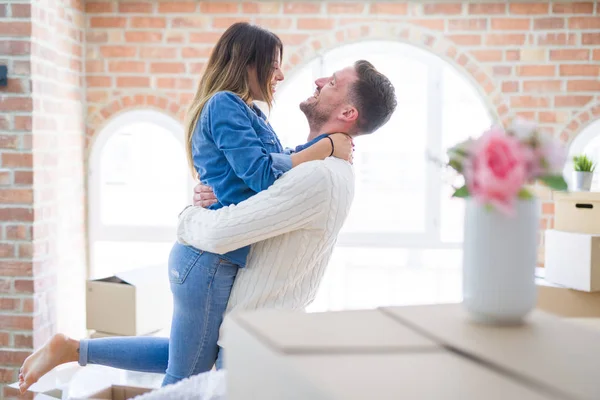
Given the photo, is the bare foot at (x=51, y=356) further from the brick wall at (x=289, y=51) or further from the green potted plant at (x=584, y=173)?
the green potted plant at (x=584, y=173)

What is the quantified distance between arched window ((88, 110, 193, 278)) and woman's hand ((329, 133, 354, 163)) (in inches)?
85.9

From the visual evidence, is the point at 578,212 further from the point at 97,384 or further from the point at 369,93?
the point at 97,384

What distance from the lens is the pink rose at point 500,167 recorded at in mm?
920

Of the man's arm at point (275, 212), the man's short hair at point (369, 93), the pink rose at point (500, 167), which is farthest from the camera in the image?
the man's short hair at point (369, 93)

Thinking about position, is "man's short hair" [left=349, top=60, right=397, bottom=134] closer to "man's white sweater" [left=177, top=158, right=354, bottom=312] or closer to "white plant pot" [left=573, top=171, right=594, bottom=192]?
"man's white sweater" [left=177, top=158, right=354, bottom=312]

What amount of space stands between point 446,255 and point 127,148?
6.59 ft

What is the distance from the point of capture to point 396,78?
409 centimetres

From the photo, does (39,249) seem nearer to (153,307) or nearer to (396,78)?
(153,307)

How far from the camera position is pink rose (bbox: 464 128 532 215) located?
36.2 inches

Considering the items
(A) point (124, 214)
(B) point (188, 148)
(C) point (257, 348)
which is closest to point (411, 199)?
(A) point (124, 214)

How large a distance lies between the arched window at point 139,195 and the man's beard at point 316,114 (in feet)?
6.66

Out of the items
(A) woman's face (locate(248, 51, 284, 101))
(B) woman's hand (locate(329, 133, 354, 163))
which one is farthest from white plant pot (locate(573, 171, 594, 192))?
(A) woman's face (locate(248, 51, 284, 101))

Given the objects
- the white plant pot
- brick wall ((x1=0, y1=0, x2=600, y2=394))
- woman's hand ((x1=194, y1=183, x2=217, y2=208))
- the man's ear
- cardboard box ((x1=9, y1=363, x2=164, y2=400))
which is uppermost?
brick wall ((x1=0, y1=0, x2=600, y2=394))

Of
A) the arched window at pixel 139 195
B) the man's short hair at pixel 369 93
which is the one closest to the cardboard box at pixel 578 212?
the man's short hair at pixel 369 93
